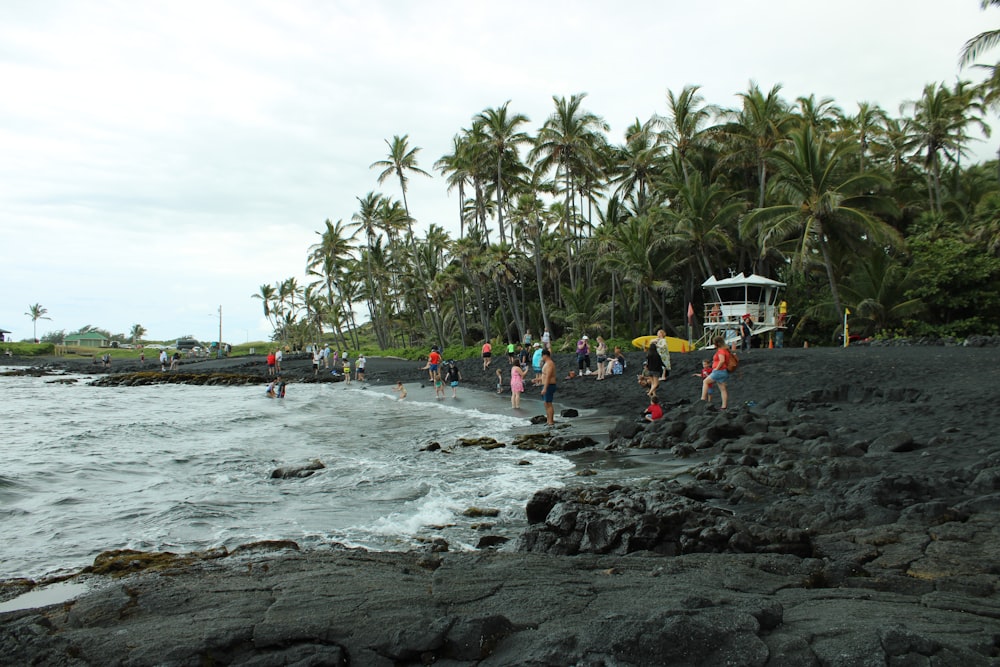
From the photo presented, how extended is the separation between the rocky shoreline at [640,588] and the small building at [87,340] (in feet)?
362

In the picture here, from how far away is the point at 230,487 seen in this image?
29.7ft

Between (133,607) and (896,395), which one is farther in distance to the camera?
(896,395)

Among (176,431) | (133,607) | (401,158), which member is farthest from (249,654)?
(401,158)

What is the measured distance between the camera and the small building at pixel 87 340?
99.2 m

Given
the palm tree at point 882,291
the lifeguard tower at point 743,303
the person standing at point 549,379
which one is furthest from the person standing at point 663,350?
the palm tree at point 882,291

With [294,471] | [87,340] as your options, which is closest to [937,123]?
[294,471]

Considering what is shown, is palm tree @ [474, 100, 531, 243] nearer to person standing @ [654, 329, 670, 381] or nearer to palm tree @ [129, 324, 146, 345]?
person standing @ [654, 329, 670, 381]

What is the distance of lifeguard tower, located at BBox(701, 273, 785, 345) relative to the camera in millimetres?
28078

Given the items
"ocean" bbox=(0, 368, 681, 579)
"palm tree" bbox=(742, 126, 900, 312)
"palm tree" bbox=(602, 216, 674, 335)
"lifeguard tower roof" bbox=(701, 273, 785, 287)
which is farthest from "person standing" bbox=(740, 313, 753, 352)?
"ocean" bbox=(0, 368, 681, 579)

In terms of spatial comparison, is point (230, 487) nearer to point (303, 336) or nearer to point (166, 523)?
point (166, 523)

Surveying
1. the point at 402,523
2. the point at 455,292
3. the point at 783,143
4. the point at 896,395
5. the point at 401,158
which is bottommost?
the point at 402,523

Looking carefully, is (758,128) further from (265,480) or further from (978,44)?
(265,480)

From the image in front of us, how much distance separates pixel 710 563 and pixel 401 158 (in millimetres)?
45526

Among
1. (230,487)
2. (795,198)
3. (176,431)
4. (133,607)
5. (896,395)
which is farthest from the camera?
(795,198)
